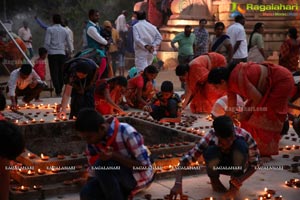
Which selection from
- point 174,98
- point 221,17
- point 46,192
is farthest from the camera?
point 221,17

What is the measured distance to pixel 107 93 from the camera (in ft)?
25.6

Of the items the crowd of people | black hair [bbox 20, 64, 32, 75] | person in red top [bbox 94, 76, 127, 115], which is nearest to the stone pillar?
the crowd of people

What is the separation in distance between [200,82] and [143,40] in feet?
6.25

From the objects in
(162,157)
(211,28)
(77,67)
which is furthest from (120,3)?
(162,157)

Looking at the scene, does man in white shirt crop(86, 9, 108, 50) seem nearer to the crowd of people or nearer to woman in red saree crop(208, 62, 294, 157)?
the crowd of people

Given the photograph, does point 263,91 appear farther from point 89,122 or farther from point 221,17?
point 221,17

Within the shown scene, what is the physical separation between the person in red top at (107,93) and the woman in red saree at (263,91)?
2.23m

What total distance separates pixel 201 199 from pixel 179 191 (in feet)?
1.36

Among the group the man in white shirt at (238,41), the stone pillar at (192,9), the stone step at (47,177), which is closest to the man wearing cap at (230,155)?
the stone step at (47,177)

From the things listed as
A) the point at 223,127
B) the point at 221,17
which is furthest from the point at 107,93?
the point at 221,17

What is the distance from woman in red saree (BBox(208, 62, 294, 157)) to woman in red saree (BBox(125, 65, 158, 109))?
3018mm

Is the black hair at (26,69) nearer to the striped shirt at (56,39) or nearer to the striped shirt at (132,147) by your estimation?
the striped shirt at (56,39)

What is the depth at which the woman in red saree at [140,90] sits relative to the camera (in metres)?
8.95

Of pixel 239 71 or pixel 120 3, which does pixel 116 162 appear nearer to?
pixel 239 71
